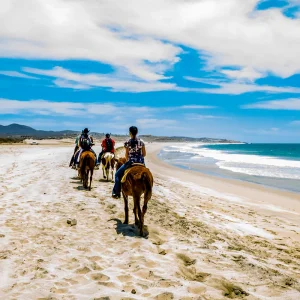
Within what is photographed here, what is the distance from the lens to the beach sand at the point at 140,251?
477 centimetres

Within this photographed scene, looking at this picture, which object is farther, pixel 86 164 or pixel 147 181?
pixel 86 164

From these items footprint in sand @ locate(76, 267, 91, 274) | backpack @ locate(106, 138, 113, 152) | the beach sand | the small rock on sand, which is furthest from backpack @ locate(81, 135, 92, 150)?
footprint in sand @ locate(76, 267, 91, 274)

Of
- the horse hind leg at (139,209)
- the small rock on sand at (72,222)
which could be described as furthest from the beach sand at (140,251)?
the horse hind leg at (139,209)

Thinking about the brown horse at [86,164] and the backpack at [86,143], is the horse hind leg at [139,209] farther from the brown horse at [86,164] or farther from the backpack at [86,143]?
the backpack at [86,143]

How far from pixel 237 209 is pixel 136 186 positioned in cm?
694

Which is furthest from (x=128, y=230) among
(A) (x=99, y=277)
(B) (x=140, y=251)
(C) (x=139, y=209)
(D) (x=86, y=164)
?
(D) (x=86, y=164)

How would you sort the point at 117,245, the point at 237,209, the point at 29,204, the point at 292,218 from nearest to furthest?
the point at 117,245 < the point at 29,204 < the point at 292,218 < the point at 237,209

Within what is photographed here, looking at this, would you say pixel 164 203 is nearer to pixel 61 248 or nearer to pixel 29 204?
pixel 29 204

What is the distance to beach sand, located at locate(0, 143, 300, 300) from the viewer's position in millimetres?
4770

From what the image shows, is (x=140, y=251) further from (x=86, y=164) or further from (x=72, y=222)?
(x=86, y=164)

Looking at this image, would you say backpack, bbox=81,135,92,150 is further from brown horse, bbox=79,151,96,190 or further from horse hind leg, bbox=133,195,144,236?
horse hind leg, bbox=133,195,144,236

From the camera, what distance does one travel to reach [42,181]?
15.5 metres

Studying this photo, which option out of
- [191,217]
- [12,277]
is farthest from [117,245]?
[191,217]

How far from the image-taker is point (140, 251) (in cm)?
647
